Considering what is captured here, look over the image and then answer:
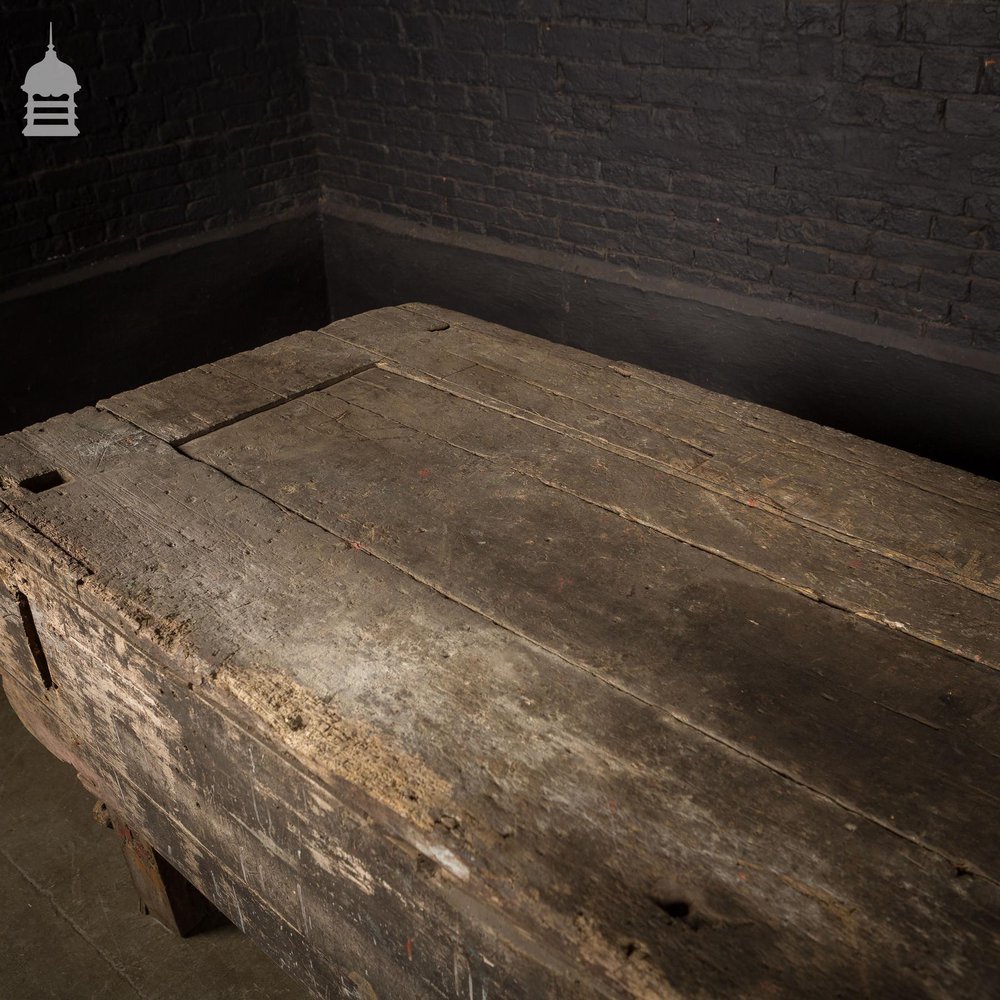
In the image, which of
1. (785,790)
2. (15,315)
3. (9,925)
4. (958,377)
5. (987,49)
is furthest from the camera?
(15,315)

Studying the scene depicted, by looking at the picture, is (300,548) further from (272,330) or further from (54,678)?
(272,330)

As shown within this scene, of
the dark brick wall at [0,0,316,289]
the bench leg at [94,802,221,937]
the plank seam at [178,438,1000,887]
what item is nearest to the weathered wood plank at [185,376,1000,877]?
the plank seam at [178,438,1000,887]

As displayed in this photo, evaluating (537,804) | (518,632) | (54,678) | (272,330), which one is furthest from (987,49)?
(272,330)

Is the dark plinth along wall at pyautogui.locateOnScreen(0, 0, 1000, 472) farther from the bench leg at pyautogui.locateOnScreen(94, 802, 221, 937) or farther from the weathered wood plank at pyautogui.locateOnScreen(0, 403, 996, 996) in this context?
the bench leg at pyautogui.locateOnScreen(94, 802, 221, 937)

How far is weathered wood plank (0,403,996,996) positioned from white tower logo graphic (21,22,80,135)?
2.19 metres

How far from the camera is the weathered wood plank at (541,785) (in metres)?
1.03

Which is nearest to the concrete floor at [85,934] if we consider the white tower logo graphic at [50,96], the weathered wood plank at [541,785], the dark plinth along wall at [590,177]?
the weathered wood plank at [541,785]

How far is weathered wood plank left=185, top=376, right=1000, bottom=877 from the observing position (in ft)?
4.04

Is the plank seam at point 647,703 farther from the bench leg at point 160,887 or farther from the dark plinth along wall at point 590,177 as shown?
the dark plinth along wall at point 590,177

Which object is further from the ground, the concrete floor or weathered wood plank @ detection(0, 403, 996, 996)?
weathered wood plank @ detection(0, 403, 996, 996)

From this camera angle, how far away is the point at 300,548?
1.67 meters

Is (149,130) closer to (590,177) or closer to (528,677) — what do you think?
(590,177)

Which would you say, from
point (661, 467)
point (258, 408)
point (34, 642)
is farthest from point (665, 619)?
point (34, 642)

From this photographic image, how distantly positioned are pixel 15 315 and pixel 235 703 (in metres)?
2.58
